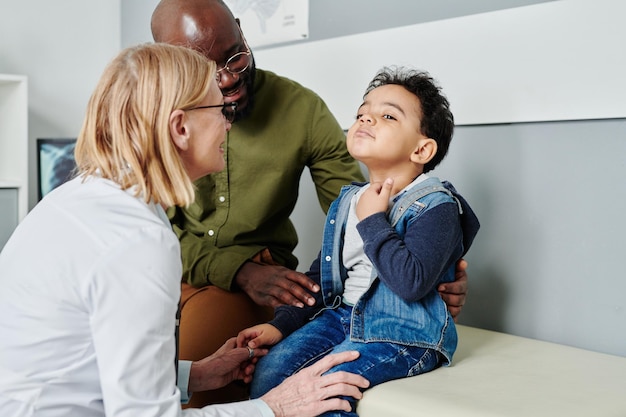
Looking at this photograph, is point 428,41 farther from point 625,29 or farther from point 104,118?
point 104,118

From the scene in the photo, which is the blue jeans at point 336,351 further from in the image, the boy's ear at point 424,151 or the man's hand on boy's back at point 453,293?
the boy's ear at point 424,151

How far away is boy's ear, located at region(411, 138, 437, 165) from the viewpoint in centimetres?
161

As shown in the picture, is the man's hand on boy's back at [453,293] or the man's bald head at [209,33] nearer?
the man's hand on boy's back at [453,293]

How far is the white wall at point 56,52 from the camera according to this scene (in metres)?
3.14

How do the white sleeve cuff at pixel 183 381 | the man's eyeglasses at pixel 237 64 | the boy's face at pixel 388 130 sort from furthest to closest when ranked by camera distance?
the man's eyeglasses at pixel 237 64 → the boy's face at pixel 388 130 → the white sleeve cuff at pixel 183 381

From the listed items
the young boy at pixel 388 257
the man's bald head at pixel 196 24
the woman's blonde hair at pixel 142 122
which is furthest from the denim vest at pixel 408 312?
the man's bald head at pixel 196 24

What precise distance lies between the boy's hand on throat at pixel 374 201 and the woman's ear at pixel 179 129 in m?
0.42

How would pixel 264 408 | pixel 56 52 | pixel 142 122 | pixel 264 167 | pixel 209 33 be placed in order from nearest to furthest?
1. pixel 142 122
2. pixel 264 408
3. pixel 209 33
4. pixel 264 167
5. pixel 56 52

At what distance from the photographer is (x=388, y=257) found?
1.42 metres

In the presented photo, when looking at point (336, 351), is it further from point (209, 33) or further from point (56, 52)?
point (56, 52)

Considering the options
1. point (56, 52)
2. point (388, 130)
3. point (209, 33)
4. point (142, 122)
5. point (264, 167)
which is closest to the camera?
point (142, 122)

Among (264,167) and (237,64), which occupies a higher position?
(237,64)

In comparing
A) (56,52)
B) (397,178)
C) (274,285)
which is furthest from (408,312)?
(56,52)

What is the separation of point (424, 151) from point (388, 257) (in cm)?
31
